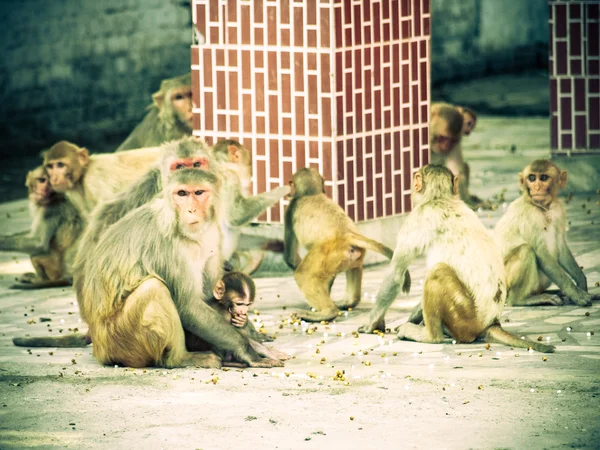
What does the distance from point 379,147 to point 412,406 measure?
16.2 ft

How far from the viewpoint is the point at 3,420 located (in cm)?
862

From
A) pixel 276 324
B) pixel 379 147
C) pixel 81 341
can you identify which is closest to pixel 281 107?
pixel 379 147

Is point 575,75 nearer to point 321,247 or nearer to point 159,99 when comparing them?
point 159,99

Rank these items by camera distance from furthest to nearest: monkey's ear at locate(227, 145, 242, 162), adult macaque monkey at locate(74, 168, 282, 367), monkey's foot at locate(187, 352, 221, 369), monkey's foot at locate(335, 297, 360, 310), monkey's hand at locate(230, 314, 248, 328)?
1. monkey's ear at locate(227, 145, 242, 162)
2. monkey's foot at locate(335, 297, 360, 310)
3. monkey's hand at locate(230, 314, 248, 328)
4. monkey's foot at locate(187, 352, 221, 369)
5. adult macaque monkey at locate(74, 168, 282, 367)

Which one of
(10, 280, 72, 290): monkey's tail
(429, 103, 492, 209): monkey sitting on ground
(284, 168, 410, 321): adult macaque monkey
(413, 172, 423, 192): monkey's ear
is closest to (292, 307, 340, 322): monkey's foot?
(284, 168, 410, 321): adult macaque monkey

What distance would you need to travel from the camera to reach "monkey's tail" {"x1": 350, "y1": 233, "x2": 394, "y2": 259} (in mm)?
11094

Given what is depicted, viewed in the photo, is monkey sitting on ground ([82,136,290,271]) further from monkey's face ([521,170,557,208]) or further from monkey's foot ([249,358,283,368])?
monkey's face ([521,170,557,208])

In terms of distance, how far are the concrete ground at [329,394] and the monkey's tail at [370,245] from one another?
0.55m

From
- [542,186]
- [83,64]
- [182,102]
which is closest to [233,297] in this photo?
[542,186]

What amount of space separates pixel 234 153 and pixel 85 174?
1.52 metres

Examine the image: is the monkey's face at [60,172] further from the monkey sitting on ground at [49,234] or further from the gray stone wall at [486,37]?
the gray stone wall at [486,37]

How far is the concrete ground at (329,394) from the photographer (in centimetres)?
816

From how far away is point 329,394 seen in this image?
29.6 feet

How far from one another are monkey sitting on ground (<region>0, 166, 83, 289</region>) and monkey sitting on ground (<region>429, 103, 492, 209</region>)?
13.5 feet
